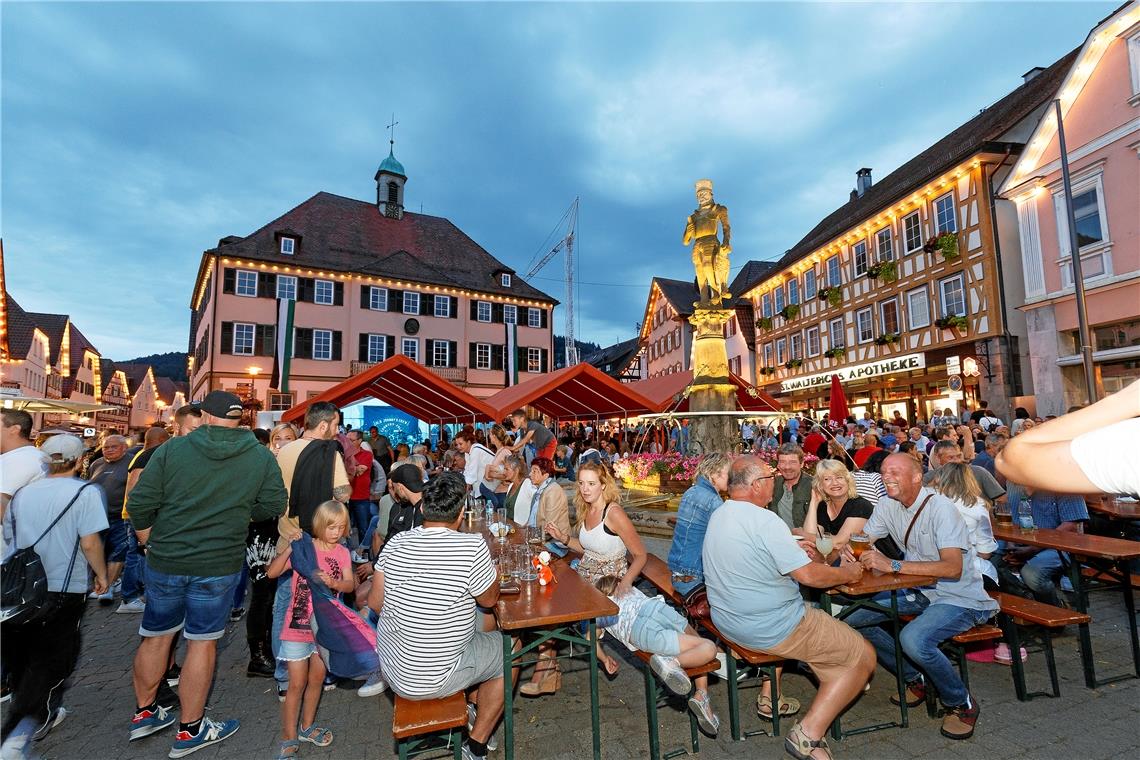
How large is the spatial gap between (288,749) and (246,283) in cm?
2984

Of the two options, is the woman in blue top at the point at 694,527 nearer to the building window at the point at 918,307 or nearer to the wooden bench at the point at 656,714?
the wooden bench at the point at 656,714

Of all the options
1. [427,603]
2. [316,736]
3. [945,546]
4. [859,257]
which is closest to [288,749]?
[316,736]

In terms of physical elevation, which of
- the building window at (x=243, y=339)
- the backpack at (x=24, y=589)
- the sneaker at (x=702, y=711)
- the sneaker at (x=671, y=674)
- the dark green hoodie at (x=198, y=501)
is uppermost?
the building window at (x=243, y=339)

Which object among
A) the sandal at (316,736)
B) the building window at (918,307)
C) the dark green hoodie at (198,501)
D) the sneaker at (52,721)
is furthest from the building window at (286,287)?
the sandal at (316,736)

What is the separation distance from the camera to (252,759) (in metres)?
3.39

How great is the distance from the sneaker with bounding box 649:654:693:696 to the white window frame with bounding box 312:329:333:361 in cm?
3005

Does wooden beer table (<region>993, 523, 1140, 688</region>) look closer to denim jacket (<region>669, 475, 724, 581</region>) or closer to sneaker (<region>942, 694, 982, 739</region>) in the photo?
sneaker (<region>942, 694, 982, 739</region>)

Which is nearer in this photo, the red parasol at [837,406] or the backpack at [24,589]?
the backpack at [24,589]

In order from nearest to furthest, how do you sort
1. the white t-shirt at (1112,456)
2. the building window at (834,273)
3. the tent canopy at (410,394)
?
the white t-shirt at (1112,456) < the tent canopy at (410,394) < the building window at (834,273)

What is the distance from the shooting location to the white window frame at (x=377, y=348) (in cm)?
3106

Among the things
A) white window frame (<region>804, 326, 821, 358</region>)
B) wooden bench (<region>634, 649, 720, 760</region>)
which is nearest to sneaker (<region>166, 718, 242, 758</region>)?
wooden bench (<region>634, 649, 720, 760</region>)

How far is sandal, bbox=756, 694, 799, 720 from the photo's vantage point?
373 centimetres

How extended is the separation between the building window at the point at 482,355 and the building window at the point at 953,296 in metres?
23.4

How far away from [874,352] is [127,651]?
2513 centimetres
